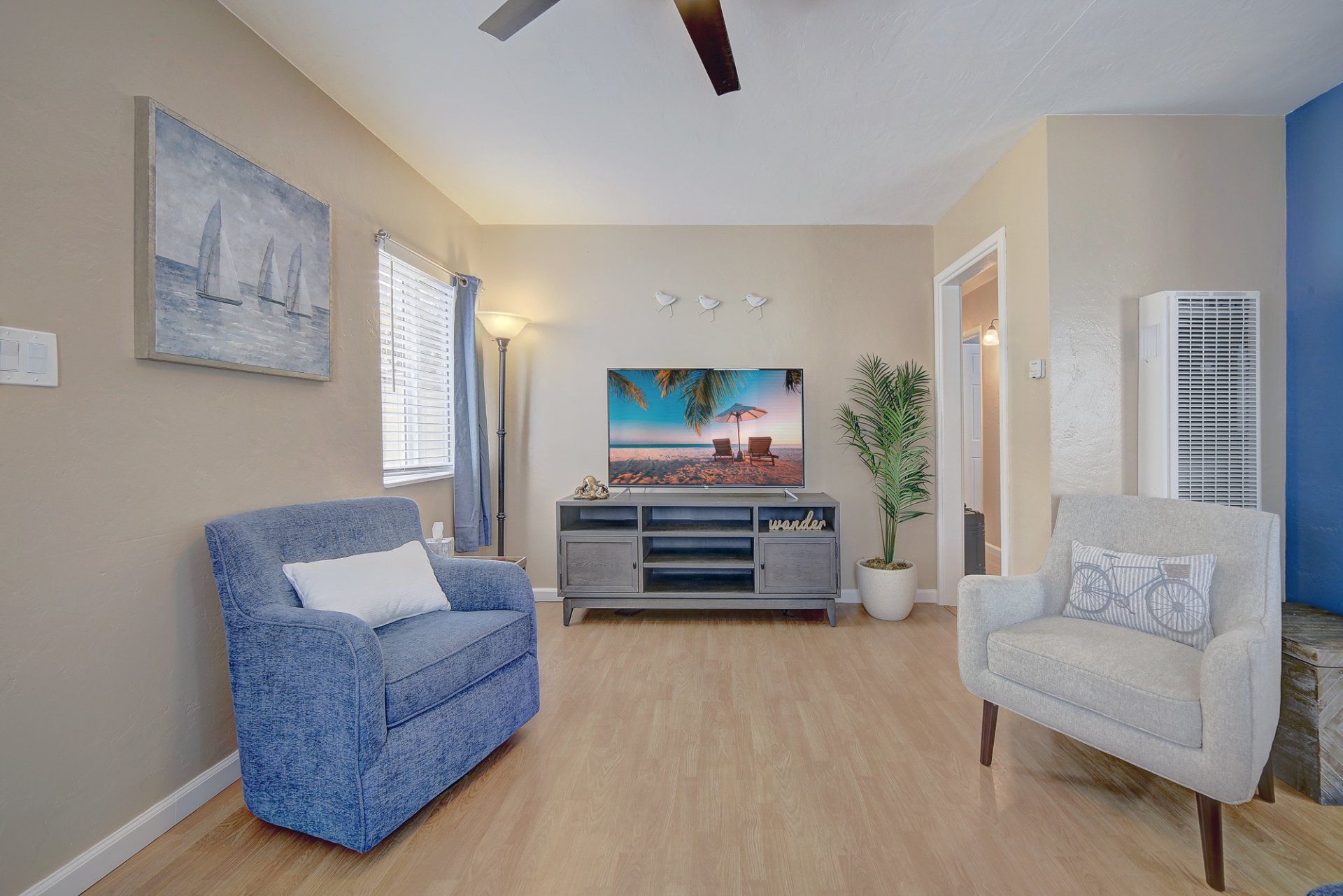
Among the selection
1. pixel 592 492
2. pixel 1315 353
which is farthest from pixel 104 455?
pixel 1315 353

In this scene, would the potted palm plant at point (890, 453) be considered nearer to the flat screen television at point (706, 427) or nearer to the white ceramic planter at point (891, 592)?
the white ceramic planter at point (891, 592)

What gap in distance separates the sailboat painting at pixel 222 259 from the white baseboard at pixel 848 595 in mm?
2175

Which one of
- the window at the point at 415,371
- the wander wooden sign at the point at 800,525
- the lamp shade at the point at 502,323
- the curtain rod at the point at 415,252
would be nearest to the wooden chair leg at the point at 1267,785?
the wander wooden sign at the point at 800,525

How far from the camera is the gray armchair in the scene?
1437mm

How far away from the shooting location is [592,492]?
3.68m

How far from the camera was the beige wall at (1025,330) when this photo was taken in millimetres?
2561

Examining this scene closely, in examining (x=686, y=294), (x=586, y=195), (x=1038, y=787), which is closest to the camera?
(x=1038, y=787)

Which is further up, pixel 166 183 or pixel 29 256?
pixel 166 183

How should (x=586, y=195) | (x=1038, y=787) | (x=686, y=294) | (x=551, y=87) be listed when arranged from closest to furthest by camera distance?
(x=1038, y=787)
(x=551, y=87)
(x=586, y=195)
(x=686, y=294)

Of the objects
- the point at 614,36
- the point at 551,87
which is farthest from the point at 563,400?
the point at 614,36

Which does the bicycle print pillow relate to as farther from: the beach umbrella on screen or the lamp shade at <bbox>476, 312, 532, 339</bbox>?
the lamp shade at <bbox>476, 312, 532, 339</bbox>

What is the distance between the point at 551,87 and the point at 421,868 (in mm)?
2717

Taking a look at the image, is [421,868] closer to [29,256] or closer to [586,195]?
[29,256]

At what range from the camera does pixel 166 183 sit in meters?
1.67
